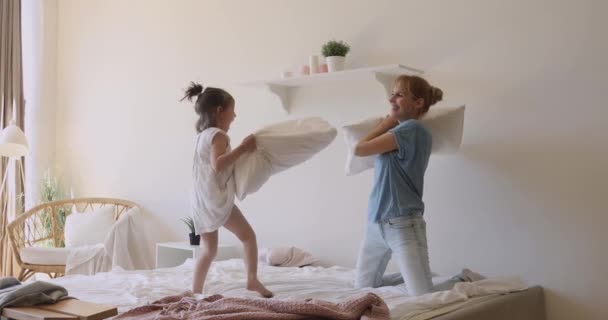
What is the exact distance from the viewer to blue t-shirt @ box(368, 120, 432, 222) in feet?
7.68

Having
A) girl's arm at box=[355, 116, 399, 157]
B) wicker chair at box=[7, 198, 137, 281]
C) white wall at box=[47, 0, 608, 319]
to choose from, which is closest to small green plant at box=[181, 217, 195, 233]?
white wall at box=[47, 0, 608, 319]

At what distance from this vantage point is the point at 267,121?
3594mm

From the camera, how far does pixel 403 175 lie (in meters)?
2.38

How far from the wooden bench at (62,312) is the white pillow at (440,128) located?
118cm

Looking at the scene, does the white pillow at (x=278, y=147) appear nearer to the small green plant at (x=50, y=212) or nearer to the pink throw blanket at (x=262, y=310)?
the pink throw blanket at (x=262, y=310)

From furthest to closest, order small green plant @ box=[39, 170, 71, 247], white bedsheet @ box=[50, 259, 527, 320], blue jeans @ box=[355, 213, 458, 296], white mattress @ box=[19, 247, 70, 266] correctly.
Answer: small green plant @ box=[39, 170, 71, 247] → white mattress @ box=[19, 247, 70, 266] → blue jeans @ box=[355, 213, 458, 296] → white bedsheet @ box=[50, 259, 527, 320]

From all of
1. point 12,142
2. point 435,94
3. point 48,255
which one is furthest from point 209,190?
point 12,142

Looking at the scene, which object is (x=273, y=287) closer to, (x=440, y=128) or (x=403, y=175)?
(x=403, y=175)

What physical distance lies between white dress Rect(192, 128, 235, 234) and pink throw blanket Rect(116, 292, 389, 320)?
0.58 metres

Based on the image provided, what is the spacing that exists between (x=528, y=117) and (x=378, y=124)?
0.65 metres

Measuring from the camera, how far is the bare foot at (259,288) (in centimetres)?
235

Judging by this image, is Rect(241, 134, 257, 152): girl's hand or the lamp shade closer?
Rect(241, 134, 257, 152): girl's hand

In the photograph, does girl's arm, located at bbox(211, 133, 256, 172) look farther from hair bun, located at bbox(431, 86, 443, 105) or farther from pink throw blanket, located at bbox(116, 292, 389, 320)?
hair bun, located at bbox(431, 86, 443, 105)

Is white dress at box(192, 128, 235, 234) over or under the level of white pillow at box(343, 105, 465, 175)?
under
